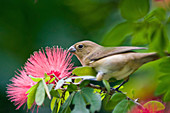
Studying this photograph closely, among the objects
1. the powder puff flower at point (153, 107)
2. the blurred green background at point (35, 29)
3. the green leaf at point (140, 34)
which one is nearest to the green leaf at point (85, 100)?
the powder puff flower at point (153, 107)

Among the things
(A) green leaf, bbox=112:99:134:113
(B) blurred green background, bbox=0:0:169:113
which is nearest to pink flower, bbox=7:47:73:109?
(A) green leaf, bbox=112:99:134:113

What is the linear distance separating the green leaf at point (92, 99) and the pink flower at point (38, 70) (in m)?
0.34

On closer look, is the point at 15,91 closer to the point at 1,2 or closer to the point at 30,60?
the point at 30,60

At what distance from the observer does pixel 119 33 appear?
2.56m

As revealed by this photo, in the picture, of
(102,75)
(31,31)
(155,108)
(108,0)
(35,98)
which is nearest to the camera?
(35,98)

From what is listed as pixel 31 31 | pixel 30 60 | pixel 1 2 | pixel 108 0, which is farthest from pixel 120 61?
pixel 1 2

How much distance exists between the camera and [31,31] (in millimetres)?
4531

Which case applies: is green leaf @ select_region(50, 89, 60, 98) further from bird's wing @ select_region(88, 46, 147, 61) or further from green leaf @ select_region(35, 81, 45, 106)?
bird's wing @ select_region(88, 46, 147, 61)

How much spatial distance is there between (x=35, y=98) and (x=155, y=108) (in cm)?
76

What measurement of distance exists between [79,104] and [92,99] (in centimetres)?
8

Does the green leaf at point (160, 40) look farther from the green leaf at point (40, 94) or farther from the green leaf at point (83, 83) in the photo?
the green leaf at point (40, 94)

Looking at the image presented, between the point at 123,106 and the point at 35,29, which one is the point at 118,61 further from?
the point at 35,29

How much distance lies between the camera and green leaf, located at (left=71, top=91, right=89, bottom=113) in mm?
1778

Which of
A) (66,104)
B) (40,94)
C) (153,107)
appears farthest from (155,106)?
(40,94)
